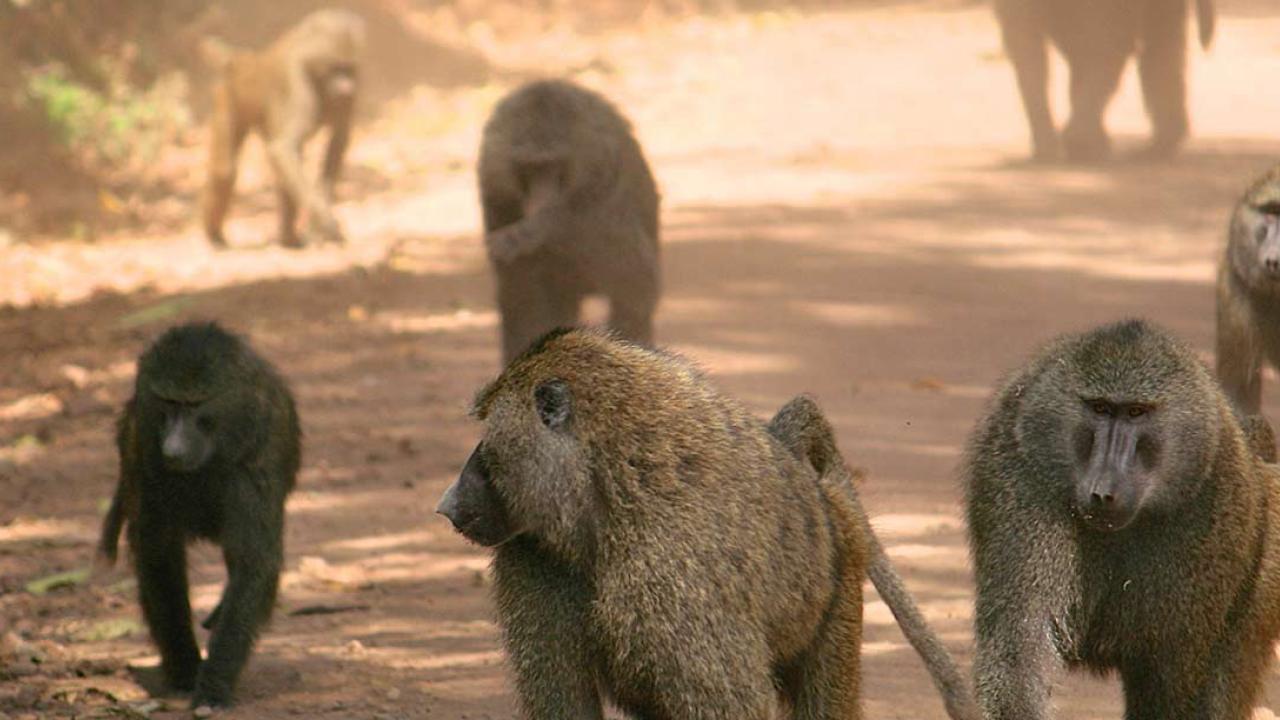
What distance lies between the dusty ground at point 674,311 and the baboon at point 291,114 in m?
0.37

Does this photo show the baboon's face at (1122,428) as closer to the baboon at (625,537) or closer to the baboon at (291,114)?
the baboon at (625,537)

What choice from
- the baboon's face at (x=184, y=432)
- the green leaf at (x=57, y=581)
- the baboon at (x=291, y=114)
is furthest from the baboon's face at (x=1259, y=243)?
the baboon at (x=291, y=114)

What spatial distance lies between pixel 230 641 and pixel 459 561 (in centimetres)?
142

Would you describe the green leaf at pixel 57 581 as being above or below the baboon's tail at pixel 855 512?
below

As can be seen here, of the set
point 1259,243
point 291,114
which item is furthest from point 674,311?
point 291,114

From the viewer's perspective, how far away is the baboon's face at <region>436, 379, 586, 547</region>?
387 centimetres

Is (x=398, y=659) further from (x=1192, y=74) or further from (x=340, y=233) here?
(x=1192, y=74)

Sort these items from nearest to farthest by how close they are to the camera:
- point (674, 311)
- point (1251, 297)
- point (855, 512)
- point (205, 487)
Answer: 1. point (855, 512)
2. point (205, 487)
3. point (1251, 297)
4. point (674, 311)

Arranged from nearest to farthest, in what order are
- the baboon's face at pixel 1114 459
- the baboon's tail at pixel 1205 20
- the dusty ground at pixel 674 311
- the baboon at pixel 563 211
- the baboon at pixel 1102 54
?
the baboon's face at pixel 1114 459
the dusty ground at pixel 674 311
the baboon at pixel 563 211
the baboon's tail at pixel 1205 20
the baboon at pixel 1102 54

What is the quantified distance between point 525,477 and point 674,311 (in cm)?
697

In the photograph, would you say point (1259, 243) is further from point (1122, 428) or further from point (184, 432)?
point (184, 432)

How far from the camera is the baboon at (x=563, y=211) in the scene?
8414 mm

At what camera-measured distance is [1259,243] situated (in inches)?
278

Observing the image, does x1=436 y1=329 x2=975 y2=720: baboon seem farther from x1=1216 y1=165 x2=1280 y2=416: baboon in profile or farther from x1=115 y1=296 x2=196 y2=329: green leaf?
x1=115 y1=296 x2=196 y2=329: green leaf
